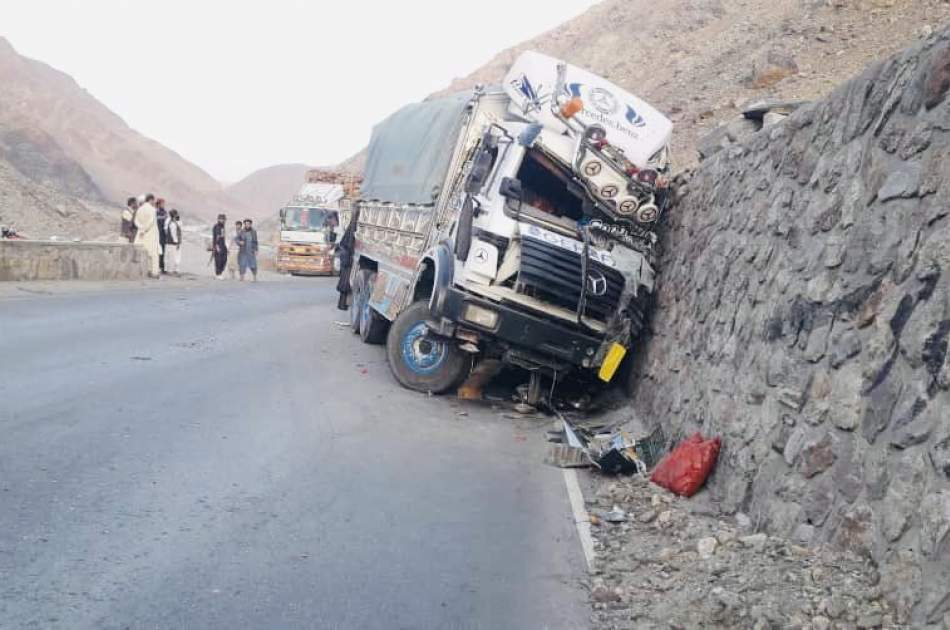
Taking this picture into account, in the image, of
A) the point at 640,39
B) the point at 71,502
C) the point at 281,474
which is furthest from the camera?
the point at 640,39

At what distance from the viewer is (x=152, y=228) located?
22062 mm

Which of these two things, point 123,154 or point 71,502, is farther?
point 123,154

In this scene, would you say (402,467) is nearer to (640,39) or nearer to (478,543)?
(478,543)

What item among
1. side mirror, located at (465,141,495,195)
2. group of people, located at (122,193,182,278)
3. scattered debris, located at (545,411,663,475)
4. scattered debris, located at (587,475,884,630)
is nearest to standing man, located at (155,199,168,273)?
group of people, located at (122,193,182,278)

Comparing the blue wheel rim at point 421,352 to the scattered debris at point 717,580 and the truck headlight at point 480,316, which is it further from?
the scattered debris at point 717,580

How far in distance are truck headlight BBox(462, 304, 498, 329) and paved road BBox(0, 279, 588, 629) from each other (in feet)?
3.50

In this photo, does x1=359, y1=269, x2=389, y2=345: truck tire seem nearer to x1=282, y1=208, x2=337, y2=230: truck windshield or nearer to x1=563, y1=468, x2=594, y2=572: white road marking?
x1=563, y1=468, x2=594, y2=572: white road marking

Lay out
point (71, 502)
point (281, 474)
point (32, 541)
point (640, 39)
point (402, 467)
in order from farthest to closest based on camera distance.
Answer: point (640, 39) → point (402, 467) → point (281, 474) → point (71, 502) → point (32, 541)

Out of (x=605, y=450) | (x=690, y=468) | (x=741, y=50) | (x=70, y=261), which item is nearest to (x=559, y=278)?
(x=605, y=450)

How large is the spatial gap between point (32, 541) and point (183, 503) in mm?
980

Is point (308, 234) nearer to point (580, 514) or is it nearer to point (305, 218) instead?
point (305, 218)

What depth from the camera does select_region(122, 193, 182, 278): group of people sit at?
864 inches

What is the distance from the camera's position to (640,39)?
1599 inches

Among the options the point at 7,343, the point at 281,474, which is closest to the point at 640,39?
the point at 7,343
